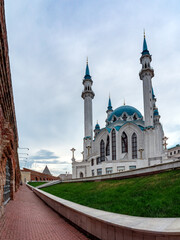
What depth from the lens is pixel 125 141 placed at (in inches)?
1598

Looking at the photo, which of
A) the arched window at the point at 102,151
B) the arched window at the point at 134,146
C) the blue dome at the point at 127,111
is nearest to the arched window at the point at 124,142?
the arched window at the point at 134,146

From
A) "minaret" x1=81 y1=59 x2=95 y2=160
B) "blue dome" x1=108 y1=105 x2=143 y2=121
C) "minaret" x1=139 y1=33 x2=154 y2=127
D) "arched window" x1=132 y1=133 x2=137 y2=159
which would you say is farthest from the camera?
"blue dome" x1=108 y1=105 x2=143 y2=121

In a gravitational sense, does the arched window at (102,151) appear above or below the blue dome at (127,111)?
below

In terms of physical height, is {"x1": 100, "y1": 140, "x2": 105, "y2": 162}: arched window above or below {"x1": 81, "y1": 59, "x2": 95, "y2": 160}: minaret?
below

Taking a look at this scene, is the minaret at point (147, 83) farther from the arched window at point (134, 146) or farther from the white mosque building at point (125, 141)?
the arched window at point (134, 146)

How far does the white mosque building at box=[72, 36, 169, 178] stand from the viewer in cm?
3300

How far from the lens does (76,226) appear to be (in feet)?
19.3

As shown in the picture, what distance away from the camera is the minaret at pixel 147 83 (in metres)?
35.8

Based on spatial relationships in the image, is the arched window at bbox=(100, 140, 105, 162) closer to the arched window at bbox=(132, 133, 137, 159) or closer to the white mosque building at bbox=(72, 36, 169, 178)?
the white mosque building at bbox=(72, 36, 169, 178)

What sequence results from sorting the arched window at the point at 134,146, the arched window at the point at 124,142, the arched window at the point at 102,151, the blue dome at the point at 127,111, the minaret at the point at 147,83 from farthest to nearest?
the blue dome at the point at 127,111
the arched window at the point at 102,151
the arched window at the point at 124,142
the arched window at the point at 134,146
the minaret at the point at 147,83

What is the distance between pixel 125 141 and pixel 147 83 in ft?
42.4

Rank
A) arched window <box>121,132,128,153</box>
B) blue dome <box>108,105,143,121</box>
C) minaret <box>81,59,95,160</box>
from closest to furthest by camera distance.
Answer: arched window <box>121,132,128,153</box>, minaret <box>81,59,95,160</box>, blue dome <box>108,105,143,121</box>

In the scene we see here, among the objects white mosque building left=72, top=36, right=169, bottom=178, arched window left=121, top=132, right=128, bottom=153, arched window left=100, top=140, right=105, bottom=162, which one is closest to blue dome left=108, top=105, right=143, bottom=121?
white mosque building left=72, top=36, right=169, bottom=178

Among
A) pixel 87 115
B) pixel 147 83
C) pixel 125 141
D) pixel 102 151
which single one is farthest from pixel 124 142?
pixel 147 83
